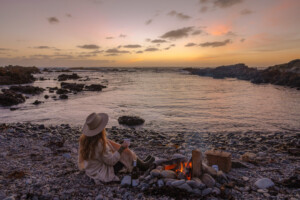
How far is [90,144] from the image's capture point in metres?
5.71

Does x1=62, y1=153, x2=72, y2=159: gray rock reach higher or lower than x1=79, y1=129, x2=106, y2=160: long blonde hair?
lower

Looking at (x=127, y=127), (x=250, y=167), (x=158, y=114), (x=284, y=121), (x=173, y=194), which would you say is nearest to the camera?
(x=173, y=194)

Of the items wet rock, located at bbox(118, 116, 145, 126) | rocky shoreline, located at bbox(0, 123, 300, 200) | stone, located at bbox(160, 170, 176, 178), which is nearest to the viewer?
rocky shoreline, located at bbox(0, 123, 300, 200)

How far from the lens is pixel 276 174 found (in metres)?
6.60

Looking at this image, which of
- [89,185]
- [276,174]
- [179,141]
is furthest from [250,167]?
[89,185]

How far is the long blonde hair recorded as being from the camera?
18.6 ft

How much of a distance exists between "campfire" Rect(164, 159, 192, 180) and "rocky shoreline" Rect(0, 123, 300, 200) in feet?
2.00

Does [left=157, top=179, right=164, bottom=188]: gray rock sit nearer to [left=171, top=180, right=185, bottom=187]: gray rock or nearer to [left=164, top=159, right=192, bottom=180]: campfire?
[left=171, top=180, right=185, bottom=187]: gray rock

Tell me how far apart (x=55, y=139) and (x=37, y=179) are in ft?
15.3

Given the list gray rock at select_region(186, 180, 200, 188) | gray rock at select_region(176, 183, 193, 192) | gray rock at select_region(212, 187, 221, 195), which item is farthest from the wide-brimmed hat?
gray rock at select_region(212, 187, 221, 195)

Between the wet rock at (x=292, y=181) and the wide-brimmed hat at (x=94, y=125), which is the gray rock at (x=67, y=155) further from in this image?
the wet rock at (x=292, y=181)

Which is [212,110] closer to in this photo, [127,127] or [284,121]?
[284,121]

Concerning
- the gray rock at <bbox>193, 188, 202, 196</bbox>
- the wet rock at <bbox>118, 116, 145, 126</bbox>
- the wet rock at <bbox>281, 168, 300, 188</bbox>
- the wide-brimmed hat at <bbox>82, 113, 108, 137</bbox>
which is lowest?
the wet rock at <bbox>118, 116, 145, 126</bbox>

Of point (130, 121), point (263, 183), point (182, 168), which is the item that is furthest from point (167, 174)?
point (130, 121)
